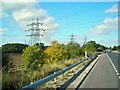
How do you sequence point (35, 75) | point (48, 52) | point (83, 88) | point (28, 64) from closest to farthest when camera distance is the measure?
1. point (83, 88)
2. point (35, 75)
3. point (28, 64)
4. point (48, 52)

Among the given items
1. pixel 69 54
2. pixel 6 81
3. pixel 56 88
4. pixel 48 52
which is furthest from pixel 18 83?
pixel 69 54

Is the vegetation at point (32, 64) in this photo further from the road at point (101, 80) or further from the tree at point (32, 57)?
the road at point (101, 80)

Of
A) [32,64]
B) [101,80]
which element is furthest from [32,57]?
[101,80]

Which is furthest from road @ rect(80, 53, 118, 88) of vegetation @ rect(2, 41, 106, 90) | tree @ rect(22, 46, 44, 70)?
tree @ rect(22, 46, 44, 70)

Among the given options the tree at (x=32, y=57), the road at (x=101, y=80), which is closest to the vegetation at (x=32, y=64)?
the tree at (x=32, y=57)

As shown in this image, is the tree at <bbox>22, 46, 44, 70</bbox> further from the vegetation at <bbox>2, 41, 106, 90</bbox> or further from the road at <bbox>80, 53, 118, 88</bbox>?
the road at <bbox>80, 53, 118, 88</bbox>

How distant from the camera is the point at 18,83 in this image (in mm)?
10367

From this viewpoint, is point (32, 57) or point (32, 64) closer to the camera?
point (32, 64)

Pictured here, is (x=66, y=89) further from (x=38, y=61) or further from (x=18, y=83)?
(x=38, y=61)

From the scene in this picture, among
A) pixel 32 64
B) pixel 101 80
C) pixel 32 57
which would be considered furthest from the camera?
pixel 32 57

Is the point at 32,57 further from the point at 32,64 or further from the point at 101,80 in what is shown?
the point at 101,80

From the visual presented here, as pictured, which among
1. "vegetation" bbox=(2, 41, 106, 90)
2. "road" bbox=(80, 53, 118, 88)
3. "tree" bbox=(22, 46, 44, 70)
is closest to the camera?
"vegetation" bbox=(2, 41, 106, 90)

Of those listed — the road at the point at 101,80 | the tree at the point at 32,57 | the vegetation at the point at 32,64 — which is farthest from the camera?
the tree at the point at 32,57

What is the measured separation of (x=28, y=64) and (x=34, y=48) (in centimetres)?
306
